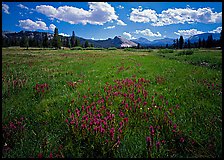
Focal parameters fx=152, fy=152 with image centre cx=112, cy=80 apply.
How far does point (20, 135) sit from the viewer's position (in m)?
3.98

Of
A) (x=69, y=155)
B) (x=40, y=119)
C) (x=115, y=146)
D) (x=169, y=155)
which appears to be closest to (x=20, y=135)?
(x=40, y=119)

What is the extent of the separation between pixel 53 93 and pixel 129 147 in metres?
5.56

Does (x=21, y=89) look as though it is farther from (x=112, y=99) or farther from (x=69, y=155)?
(x=69, y=155)

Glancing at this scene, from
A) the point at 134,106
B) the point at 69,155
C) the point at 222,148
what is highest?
the point at 134,106

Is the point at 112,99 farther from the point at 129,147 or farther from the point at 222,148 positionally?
the point at 222,148

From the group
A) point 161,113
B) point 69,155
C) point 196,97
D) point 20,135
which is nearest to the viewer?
point 69,155

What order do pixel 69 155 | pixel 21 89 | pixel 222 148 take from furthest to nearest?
pixel 21 89 < pixel 69 155 < pixel 222 148

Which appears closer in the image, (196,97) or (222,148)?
(222,148)

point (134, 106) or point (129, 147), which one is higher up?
point (134, 106)

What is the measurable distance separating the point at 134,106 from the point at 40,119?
3176mm

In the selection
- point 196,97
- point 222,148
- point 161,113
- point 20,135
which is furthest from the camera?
point 196,97

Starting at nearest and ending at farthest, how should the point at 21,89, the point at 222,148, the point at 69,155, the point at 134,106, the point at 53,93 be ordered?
1. the point at 222,148
2. the point at 69,155
3. the point at 134,106
4. the point at 53,93
5. the point at 21,89

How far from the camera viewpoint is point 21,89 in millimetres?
8531

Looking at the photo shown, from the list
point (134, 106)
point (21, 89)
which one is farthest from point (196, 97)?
point (21, 89)
